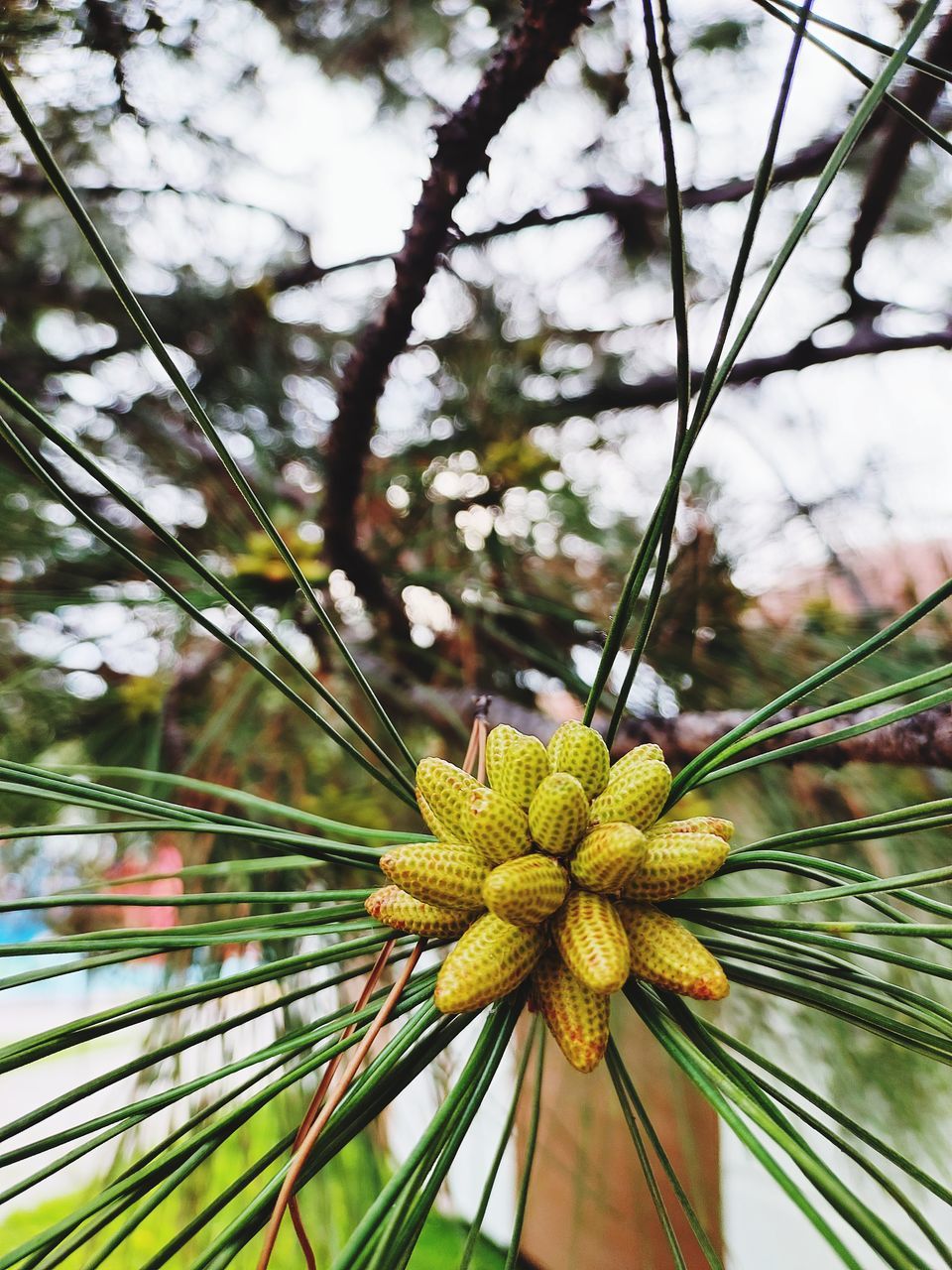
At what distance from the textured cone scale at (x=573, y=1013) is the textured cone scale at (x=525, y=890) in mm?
22

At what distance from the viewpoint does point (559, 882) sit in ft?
0.70

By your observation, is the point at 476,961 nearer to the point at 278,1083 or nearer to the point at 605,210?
the point at 278,1083

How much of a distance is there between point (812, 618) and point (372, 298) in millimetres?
754

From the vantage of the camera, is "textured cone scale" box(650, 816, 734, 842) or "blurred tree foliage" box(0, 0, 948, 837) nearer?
"textured cone scale" box(650, 816, 734, 842)

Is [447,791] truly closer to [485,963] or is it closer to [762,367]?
[485,963]

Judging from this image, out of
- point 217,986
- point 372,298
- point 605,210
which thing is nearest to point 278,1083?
point 217,986

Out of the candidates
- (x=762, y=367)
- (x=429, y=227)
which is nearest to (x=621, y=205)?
(x=762, y=367)

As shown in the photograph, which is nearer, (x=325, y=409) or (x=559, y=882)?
(x=559, y=882)

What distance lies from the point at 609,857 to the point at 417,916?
6 cm

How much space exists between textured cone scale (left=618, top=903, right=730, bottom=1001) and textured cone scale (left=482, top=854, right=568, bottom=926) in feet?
0.09

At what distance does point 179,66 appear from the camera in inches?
30.4

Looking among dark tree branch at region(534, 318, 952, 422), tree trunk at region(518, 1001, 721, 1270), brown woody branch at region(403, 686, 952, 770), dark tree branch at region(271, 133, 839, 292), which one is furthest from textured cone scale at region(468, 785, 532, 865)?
dark tree branch at region(271, 133, 839, 292)

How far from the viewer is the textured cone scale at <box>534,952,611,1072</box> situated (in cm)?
20

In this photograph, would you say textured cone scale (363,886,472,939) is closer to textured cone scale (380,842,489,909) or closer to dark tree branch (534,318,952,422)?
textured cone scale (380,842,489,909)
